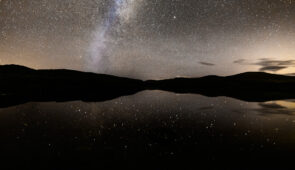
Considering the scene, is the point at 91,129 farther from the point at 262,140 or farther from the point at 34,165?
the point at 262,140

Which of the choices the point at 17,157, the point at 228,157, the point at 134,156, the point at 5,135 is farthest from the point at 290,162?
the point at 5,135

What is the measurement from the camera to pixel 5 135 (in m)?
13.0

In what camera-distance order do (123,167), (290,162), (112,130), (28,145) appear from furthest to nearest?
(112,130), (28,145), (290,162), (123,167)

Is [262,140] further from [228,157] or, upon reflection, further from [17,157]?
[17,157]

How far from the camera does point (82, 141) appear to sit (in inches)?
467

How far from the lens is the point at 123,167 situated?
8242mm

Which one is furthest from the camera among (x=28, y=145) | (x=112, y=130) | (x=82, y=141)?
(x=112, y=130)

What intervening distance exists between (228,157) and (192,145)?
2.11 m

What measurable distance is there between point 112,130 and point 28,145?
4.93 meters

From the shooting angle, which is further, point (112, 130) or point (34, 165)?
point (112, 130)

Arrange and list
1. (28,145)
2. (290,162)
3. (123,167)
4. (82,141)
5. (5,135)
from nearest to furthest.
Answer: (123,167) < (290,162) < (28,145) < (82,141) < (5,135)

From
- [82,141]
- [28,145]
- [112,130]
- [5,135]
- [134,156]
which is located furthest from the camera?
[112,130]

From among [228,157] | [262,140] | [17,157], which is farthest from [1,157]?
[262,140]

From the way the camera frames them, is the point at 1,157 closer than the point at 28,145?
Yes
